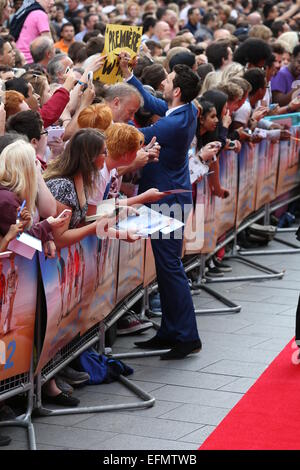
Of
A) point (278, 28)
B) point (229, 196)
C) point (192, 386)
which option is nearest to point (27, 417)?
point (192, 386)

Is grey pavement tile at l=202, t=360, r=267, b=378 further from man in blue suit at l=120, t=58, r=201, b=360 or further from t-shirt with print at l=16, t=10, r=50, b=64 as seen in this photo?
t-shirt with print at l=16, t=10, r=50, b=64

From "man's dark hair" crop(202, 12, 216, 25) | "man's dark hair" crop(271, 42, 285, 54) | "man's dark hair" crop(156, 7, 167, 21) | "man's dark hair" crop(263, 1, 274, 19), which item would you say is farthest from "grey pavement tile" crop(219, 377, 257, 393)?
"man's dark hair" crop(263, 1, 274, 19)

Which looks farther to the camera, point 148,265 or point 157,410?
point 148,265

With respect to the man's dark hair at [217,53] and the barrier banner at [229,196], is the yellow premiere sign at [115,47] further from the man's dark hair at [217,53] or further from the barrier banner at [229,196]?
the man's dark hair at [217,53]

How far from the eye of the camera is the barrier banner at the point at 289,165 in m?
13.3

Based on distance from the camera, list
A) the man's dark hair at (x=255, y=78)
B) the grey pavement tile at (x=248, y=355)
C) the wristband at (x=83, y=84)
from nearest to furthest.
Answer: the grey pavement tile at (x=248, y=355), the wristband at (x=83, y=84), the man's dark hair at (x=255, y=78)

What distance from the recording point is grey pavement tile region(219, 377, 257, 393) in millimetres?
7535

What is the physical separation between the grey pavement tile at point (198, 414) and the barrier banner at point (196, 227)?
296 cm

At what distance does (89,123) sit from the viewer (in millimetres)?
7777

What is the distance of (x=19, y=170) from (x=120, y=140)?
1.44 meters

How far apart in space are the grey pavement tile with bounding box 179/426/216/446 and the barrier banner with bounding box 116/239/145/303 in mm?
1930

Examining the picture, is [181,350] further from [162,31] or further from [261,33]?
[162,31]

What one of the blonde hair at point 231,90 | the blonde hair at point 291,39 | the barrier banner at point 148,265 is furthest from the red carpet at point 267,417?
the blonde hair at point 291,39

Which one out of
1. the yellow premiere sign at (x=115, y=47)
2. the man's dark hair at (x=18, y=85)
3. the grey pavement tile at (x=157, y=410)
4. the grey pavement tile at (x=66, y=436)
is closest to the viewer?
the grey pavement tile at (x=66, y=436)
